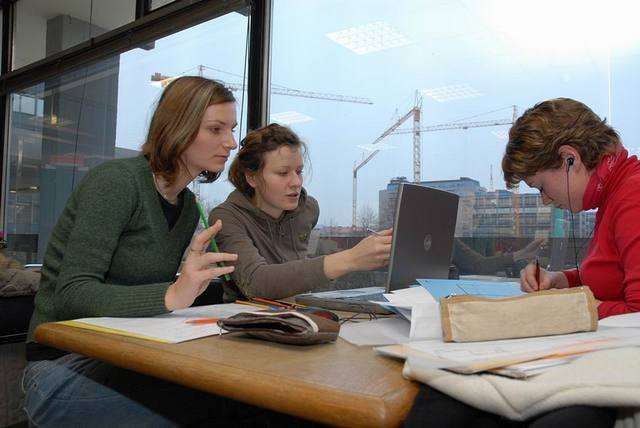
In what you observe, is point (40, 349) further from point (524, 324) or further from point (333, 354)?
point (524, 324)

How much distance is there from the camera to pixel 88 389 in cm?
94

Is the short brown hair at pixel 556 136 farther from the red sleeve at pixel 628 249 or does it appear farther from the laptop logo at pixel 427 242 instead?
the laptop logo at pixel 427 242

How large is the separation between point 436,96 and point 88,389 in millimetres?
1765

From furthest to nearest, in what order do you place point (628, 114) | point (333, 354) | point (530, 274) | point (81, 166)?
1. point (81, 166)
2. point (628, 114)
3. point (530, 274)
4. point (333, 354)

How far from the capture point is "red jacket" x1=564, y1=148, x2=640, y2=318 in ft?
3.51

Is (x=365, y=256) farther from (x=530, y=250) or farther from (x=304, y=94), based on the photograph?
(x=304, y=94)

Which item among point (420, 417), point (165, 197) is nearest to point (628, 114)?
point (165, 197)

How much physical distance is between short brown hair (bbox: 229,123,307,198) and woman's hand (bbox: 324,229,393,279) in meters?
0.65

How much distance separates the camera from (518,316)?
0.73 metres

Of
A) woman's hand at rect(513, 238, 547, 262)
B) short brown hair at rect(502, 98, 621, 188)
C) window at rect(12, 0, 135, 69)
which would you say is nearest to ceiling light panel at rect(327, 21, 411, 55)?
woman's hand at rect(513, 238, 547, 262)

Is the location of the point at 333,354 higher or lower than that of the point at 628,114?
lower

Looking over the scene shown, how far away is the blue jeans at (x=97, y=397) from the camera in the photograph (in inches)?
36.5

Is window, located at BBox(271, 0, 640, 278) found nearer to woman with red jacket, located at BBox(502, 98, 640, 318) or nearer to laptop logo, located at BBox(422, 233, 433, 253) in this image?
woman with red jacket, located at BBox(502, 98, 640, 318)

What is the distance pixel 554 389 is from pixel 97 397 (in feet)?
2.59
